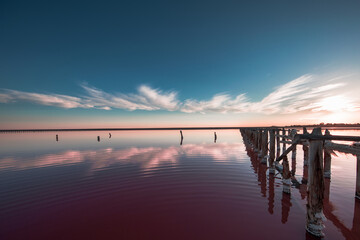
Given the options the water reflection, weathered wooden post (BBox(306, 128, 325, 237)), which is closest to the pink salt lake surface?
weathered wooden post (BBox(306, 128, 325, 237))

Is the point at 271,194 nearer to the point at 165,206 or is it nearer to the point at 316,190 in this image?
the point at 316,190

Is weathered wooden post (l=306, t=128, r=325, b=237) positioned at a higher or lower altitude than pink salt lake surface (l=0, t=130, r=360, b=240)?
higher

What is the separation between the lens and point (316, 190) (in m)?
4.73

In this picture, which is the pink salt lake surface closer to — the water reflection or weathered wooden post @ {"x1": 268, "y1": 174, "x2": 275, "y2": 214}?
weathered wooden post @ {"x1": 268, "y1": 174, "x2": 275, "y2": 214}

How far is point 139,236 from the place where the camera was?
485cm

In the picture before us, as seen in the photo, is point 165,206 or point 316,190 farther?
point 165,206

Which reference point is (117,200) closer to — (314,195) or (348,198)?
(314,195)

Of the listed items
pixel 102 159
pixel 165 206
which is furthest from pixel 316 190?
pixel 102 159

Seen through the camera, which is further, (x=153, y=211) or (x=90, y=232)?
(x=153, y=211)

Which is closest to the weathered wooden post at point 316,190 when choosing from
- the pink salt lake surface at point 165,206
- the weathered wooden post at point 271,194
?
the pink salt lake surface at point 165,206

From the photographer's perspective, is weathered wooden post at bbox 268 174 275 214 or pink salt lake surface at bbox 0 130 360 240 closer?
pink salt lake surface at bbox 0 130 360 240

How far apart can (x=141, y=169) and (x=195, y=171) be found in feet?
14.3

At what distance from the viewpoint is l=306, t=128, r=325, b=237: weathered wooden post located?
4676 millimetres

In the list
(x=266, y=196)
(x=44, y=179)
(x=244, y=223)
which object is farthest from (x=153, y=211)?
(x=44, y=179)
